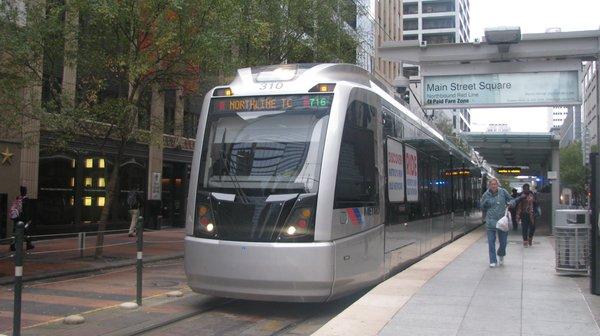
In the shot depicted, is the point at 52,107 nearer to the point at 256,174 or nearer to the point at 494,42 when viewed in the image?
the point at 256,174

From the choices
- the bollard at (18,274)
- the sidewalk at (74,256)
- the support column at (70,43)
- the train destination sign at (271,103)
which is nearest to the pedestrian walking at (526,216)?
the sidewalk at (74,256)

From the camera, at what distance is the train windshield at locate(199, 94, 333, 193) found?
7.81m

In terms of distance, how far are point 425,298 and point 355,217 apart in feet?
4.64

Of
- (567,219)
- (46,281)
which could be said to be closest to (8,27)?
(46,281)

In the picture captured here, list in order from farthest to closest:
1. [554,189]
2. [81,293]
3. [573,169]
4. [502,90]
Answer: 1. [573,169]
2. [554,189]
3. [502,90]
4. [81,293]

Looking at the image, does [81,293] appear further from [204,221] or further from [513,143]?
[513,143]

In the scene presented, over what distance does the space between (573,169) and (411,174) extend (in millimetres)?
55708

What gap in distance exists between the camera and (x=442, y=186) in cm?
1526

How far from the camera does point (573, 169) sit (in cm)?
6072

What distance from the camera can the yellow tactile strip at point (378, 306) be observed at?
622cm

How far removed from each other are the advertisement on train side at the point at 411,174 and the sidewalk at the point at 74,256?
17.8 ft

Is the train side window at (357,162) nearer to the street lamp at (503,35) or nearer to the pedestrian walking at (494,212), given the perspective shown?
the pedestrian walking at (494,212)

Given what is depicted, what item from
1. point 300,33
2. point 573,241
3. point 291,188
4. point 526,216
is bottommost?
point 573,241

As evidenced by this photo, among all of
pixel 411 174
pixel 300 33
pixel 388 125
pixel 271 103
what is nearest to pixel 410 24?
pixel 300 33
